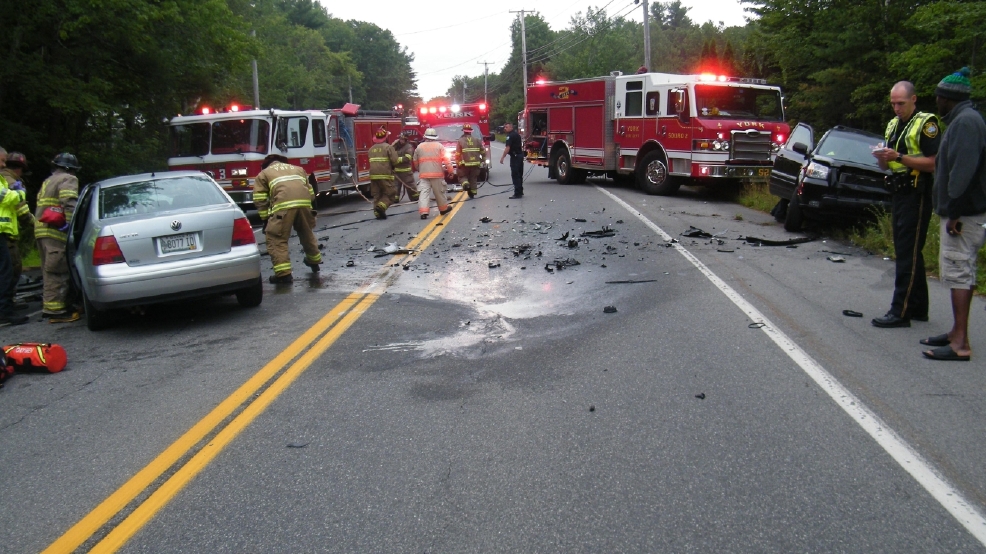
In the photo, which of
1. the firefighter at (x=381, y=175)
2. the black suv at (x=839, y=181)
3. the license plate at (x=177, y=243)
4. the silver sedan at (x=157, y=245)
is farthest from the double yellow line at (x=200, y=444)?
the firefighter at (x=381, y=175)

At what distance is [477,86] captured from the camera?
157 m

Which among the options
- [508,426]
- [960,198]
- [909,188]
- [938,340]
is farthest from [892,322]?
[508,426]

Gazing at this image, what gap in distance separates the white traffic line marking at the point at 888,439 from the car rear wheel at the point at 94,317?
617 centimetres

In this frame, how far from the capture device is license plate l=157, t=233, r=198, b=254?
302 inches

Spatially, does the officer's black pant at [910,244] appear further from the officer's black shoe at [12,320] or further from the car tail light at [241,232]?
the officer's black shoe at [12,320]

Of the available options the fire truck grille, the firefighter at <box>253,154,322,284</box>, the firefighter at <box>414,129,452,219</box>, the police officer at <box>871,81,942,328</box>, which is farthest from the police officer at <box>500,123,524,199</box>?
the police officer at <box>871,81,942,328</box>

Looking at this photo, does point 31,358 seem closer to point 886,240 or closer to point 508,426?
point 508,426

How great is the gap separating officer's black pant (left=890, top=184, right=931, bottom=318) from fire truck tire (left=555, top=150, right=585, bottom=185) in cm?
1698

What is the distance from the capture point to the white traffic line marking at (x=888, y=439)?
359 centimetres

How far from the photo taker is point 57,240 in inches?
335

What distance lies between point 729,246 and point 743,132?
7303 millimetres

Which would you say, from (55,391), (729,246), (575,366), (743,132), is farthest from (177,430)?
(743,132)

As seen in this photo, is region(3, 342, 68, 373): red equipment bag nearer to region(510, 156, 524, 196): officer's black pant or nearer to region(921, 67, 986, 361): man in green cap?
region(921, 67, 986, 361): man in green cap

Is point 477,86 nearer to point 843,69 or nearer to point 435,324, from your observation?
point 843,69
